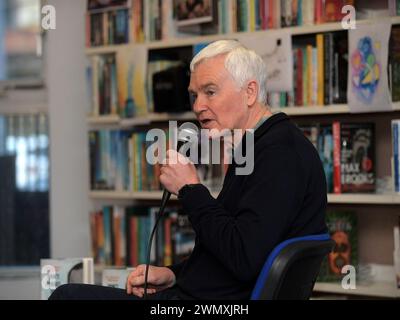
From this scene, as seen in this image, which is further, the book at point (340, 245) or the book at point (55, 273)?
the book at point (340, 245)

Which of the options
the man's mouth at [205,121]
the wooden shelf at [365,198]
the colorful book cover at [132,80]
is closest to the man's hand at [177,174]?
the man's mouth at [205,121]

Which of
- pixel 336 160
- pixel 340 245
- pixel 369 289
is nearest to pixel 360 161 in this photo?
pixel 336 160

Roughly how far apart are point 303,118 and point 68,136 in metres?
1.07

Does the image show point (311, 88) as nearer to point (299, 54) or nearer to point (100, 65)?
point (299, 54)

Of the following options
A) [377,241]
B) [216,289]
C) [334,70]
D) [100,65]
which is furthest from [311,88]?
[216,289]

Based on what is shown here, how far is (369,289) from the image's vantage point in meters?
2.48

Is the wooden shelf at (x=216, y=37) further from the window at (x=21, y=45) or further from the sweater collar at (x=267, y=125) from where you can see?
the sweater collar at (x=267, y=125)

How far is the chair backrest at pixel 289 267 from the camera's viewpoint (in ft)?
4.55

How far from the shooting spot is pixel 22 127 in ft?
10.8

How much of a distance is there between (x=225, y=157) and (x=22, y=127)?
3.44 ft

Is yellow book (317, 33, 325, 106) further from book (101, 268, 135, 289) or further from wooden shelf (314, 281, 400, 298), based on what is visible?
book (101, 268, 135, 289)

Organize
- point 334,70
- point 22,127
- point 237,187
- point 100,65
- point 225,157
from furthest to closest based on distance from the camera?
point 22,127, point 100,65, point 225,157, point 334,70, point 237,187

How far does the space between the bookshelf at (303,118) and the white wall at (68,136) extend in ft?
0.26

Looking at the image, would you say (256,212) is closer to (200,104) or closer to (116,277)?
(200,104)
